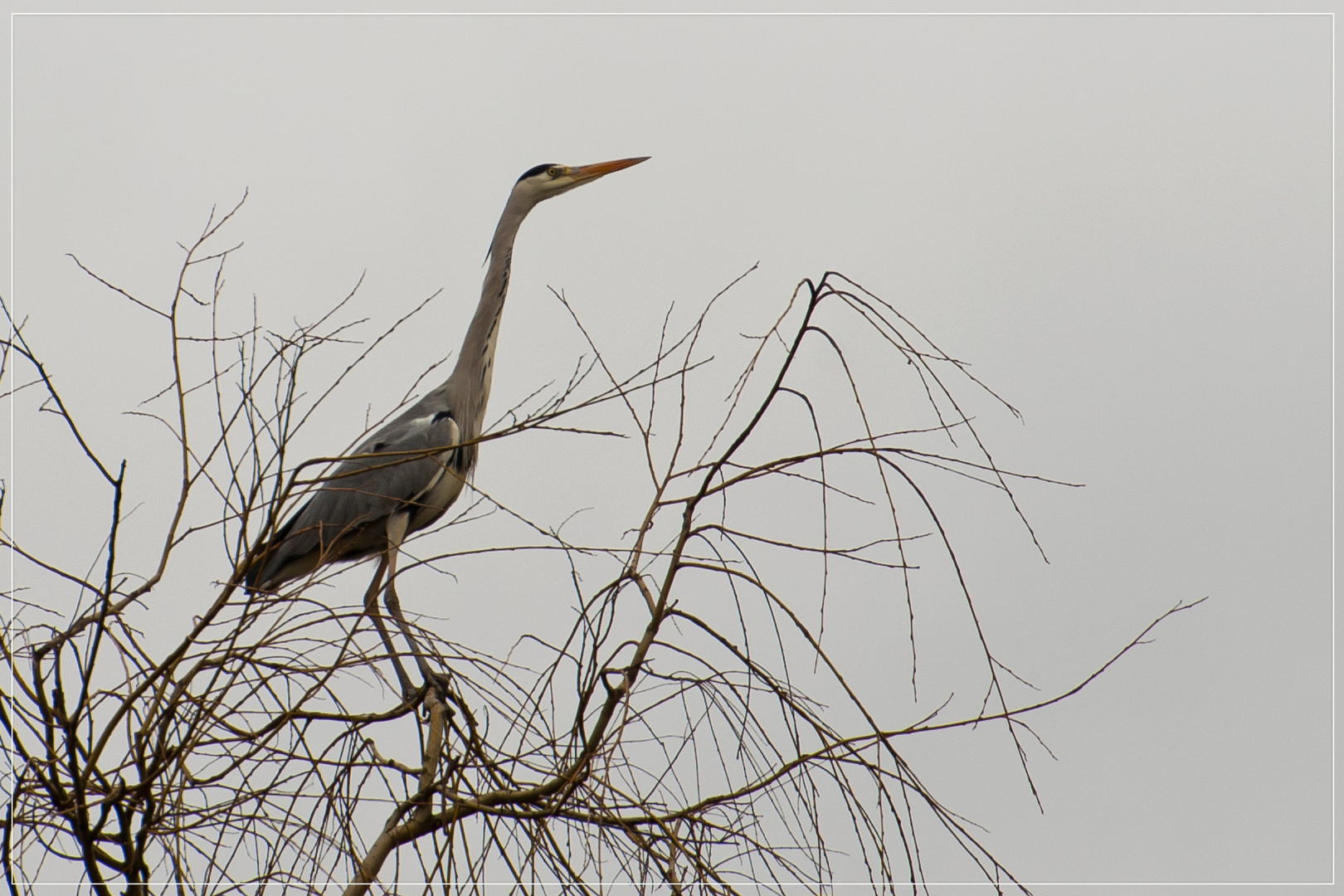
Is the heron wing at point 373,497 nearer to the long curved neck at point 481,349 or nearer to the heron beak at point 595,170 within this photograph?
the long curved neck at point 481,349

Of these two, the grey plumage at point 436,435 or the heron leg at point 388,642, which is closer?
the heron leg at point 388,642

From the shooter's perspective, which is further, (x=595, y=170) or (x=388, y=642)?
(x=595, y=170)

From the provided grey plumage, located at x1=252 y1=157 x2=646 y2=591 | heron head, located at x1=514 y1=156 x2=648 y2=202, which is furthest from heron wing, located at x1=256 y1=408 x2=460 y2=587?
heron head, located at x1=514 y1=156 x2=648 y2=202

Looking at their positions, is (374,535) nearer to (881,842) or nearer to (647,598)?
(647,598)

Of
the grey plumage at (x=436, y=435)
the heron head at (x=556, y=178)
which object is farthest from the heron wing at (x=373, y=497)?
the heron head at (x=556, y=178)

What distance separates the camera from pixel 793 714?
2.21m

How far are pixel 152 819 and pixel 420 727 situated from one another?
55cm

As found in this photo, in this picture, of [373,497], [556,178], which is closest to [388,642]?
[373,497]

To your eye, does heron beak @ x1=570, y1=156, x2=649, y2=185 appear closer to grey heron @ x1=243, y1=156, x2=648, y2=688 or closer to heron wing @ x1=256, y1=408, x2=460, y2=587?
grey heron @ x1=243, y1=156, x2=648, y2=688

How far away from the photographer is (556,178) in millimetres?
5371

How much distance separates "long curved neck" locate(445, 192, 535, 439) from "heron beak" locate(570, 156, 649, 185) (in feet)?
1.22

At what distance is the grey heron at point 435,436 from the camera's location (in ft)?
16.7

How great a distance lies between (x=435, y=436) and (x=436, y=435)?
1 centimetres

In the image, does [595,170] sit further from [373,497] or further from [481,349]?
[373,497]
